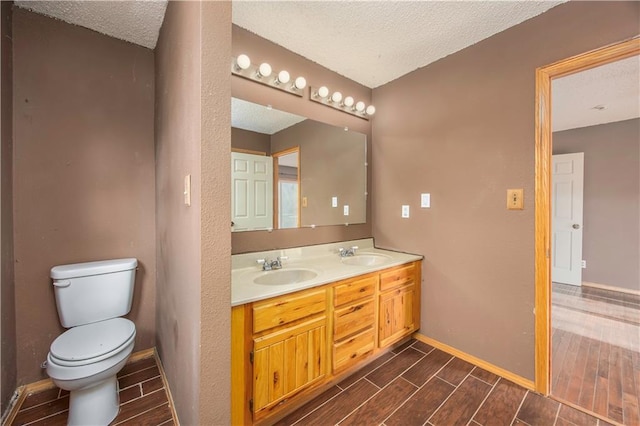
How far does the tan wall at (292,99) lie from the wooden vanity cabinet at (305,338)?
63 centimetres

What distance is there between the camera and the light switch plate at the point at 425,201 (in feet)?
7.36

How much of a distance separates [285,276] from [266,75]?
1410 mm

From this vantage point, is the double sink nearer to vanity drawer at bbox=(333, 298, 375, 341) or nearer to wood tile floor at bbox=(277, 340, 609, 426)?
vanity drawer at bbox=(333, 298, 375, 341)

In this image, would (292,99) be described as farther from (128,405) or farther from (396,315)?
(128,405)

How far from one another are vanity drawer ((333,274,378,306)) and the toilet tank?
141 cm

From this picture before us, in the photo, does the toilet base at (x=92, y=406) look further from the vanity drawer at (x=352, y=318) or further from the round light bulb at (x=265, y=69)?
the round light bulb at (x=265, y=69)

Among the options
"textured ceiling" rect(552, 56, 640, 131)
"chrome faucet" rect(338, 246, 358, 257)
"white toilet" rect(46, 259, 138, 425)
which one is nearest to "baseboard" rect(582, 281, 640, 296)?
"textured ceiling" rect(552, 56, 640, 131)

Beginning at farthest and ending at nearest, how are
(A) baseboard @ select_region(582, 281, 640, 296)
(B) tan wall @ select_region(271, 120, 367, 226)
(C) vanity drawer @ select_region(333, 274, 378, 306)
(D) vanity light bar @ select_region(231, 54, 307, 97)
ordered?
(A) baseboard @ select_region(582, 281, 640, 296) < (B) tan wall @ select_region(271, 120, 367, 226) < (D) vanity light bar @ select_region(231, 54, 307, 97) < (C) vanity drawer @ select_region(333, 274, 378, 306)

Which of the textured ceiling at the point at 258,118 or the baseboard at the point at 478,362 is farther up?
the textured ceiling at the point at 258,118

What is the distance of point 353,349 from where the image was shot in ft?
5.77

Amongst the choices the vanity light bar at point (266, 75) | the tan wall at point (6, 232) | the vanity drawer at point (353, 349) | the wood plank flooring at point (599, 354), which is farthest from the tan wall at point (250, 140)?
the wood plank flooring at point (599, 354)

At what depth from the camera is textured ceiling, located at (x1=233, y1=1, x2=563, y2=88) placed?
1.61 m

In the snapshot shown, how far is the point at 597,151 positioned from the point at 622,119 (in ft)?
1.46

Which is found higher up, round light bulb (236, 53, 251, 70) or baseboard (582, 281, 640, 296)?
round light bulb (236, 53, 251, 70)
